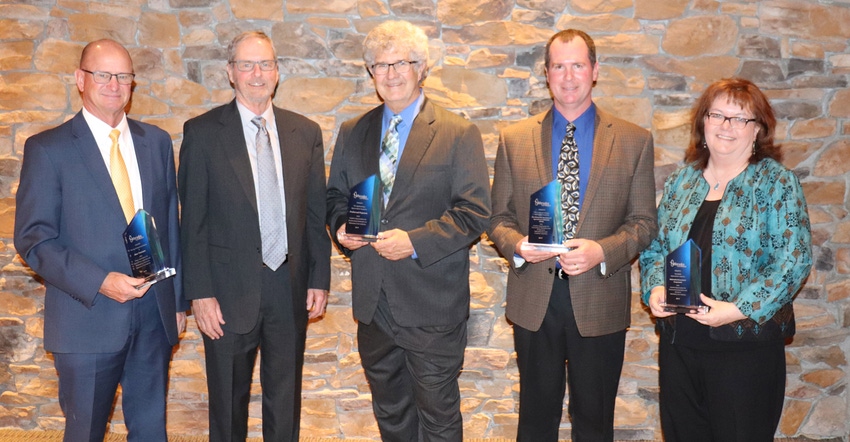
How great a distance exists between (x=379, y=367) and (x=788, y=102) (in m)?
2.48

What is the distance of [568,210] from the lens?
286 centimetres

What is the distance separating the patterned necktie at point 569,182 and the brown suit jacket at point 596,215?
0.04 meters

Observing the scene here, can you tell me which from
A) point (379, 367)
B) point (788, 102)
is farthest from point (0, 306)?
point (788, 102)

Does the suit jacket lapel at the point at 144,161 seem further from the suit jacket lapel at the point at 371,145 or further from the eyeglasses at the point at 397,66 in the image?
the eyeglasses at the point at 397,66

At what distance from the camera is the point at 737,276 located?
98.2 inches

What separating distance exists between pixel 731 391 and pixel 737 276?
0.40 meters

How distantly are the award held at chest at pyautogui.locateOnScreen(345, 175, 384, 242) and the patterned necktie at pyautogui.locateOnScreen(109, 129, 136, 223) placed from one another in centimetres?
84

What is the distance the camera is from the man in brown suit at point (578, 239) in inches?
111

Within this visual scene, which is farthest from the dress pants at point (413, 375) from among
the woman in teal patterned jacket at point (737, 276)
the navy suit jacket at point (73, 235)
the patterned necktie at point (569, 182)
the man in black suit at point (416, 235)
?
the navy suit jacket at point (73, 235)

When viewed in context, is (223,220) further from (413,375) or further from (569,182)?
(569,182)

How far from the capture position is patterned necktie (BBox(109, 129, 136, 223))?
8.91ft

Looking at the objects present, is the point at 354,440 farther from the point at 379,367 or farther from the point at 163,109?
the point at 163,109

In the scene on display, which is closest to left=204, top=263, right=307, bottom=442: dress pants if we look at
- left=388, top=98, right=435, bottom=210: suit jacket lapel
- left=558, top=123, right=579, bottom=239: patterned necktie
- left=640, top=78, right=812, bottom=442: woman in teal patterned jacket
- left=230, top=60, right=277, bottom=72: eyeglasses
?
left=388, top=98, right=435, bottom=210: suit jacket lapel

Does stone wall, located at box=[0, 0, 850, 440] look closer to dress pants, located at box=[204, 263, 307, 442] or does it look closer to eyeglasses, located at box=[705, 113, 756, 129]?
dress pants, located at box=[204, 263, 307, 442]
